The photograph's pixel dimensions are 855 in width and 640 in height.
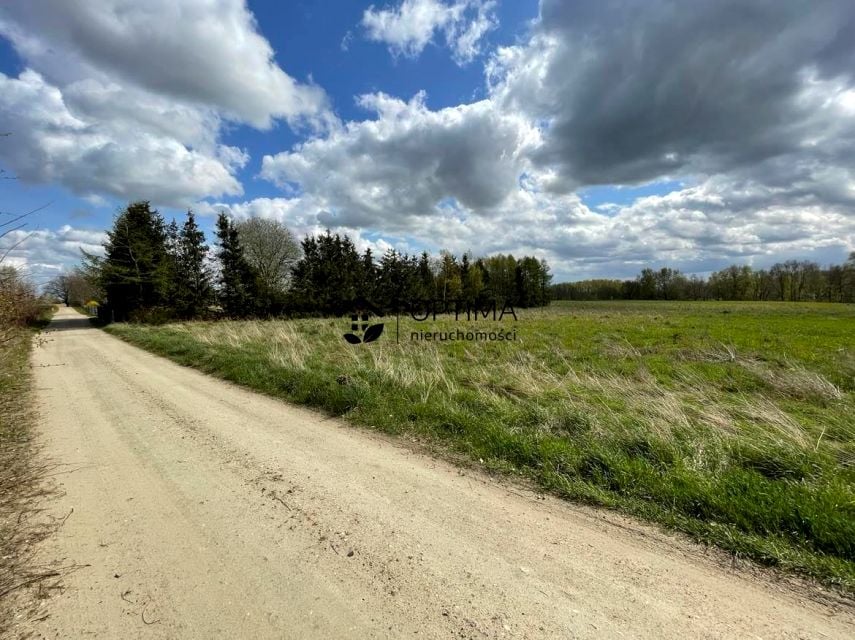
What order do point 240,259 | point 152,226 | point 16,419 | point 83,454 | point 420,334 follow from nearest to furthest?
point 83,454, point 16,419, point 420,334, point 152,226, point 240,259

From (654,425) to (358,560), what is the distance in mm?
4333

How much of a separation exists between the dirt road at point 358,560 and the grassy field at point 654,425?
0.57 metres

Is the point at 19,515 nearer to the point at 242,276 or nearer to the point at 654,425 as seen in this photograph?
the point at 654,425

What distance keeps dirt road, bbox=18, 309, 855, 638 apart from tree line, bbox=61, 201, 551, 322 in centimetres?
2345

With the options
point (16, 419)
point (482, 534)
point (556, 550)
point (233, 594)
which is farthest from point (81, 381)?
point (556, 550)

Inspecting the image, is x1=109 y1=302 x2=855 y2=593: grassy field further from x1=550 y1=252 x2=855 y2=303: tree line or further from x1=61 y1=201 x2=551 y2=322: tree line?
x1=550 y1=252 x2=855 y2=303: tree line

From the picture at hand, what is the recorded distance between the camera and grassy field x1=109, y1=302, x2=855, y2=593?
326 centimetres

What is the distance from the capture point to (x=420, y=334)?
18.3 m

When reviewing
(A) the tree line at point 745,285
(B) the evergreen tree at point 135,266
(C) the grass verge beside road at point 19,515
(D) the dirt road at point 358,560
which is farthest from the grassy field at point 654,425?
(A) the tree line at point 745,285

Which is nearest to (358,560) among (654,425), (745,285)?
(654,425)

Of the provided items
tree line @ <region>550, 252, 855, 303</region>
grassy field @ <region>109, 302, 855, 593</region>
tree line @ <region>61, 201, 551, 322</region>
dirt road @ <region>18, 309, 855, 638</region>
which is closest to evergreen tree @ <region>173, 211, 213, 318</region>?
→ tree line @ <region>61, 201, 551, 322</region>

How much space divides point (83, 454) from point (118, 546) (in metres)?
2.65

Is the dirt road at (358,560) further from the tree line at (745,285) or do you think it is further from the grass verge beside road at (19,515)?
the tree line at (745,285)

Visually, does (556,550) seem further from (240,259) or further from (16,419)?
(240,259)
